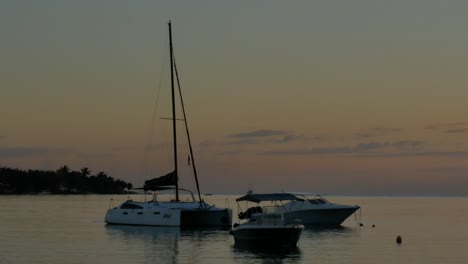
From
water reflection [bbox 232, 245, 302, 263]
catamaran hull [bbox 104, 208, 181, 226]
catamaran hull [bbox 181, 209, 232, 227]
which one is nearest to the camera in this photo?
water reflection [bbox 232, 245, 302, 263]

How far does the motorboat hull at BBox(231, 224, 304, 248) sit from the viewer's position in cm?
5422

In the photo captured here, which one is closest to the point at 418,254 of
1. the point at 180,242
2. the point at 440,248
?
the point at 440,248

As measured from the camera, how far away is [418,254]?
56.4 meters

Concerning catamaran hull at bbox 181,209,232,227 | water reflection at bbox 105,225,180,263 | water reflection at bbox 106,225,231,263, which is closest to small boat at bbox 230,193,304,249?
water reflection at bbox 106,225,231,263

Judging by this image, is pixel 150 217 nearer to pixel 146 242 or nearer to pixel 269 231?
pixel 146 242

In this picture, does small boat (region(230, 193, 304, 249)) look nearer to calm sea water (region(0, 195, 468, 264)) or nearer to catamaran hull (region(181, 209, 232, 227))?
calm sea water (region(0, 195, 468, 264))

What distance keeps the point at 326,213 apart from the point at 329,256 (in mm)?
27723

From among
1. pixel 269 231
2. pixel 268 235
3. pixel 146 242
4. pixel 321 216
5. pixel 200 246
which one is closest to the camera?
pixel 269 231

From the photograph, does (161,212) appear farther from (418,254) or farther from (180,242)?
(418,254)

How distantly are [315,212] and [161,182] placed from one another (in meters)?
14.5

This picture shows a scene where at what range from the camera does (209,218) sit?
7794 cm

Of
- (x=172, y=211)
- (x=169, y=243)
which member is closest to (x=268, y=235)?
(x=169, y=243)

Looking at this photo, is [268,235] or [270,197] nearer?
[268,235]

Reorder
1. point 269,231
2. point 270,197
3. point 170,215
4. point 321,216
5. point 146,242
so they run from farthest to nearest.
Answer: point 321,216 < point 170,215 < point 270,197 < point 146,242 < point 269,231
